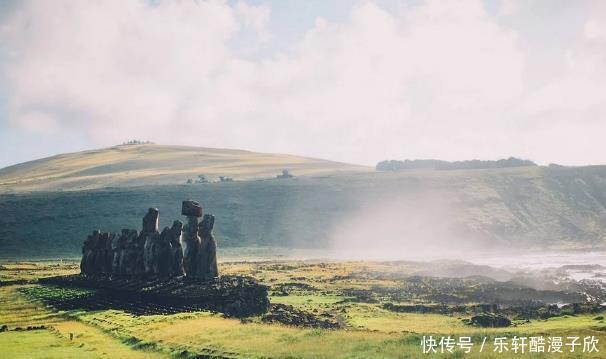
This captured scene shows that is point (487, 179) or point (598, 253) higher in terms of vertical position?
point (487, 179)

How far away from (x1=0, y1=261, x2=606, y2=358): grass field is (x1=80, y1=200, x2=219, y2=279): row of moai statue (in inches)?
281

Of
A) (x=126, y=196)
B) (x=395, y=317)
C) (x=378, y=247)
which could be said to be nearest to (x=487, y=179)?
(x=378, y=247)

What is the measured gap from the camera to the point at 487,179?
165 m

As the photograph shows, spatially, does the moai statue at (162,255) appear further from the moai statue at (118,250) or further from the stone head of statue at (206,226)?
the moai statue at (118,250)

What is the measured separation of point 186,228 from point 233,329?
21.2 m

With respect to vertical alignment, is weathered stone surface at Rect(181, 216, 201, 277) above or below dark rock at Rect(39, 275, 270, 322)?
above

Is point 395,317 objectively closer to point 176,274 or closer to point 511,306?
point 511,306

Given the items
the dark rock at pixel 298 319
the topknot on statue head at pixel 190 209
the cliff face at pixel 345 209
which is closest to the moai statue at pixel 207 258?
the topknot on statue head at pixel 190 209

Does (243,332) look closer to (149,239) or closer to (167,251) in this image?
(167,251)

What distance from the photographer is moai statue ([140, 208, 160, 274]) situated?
53.0 metres

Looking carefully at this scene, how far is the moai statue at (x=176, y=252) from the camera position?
5178 cm

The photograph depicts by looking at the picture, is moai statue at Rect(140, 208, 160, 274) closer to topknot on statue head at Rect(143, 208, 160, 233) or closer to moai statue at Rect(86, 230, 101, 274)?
topknot on statue head at Rect(143, 208, 160, 233)

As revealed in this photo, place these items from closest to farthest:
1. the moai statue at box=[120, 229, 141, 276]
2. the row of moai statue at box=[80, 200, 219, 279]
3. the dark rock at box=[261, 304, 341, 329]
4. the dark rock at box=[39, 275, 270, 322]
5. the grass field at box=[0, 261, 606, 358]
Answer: the grass field at box=[0, 261, 606, 358] → the dark rock at box=[261, 304, 341, 329] → the dark rock at box=[39, 275, 270, 322] → the row of moai statue at box=[80, 200, 219, 279] → the moai statue at box=[120, 229, 141, 276]

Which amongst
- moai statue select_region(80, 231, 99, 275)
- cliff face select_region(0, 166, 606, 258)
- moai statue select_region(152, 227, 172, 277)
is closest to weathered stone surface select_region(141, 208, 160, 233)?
moai statue select_region(152, 227, 172, 277)
